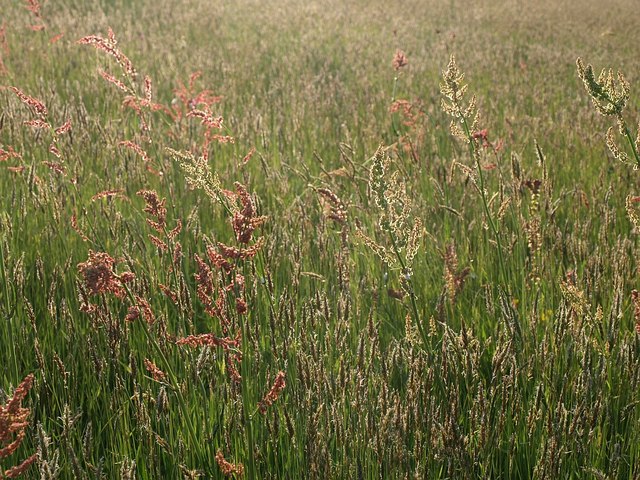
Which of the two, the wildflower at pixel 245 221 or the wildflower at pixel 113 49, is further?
the wildflower at pixel 113 49

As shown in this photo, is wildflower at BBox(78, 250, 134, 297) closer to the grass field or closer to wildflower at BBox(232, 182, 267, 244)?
the grass field

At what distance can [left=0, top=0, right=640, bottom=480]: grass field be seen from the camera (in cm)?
140

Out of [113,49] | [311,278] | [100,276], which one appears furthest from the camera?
[311,278]

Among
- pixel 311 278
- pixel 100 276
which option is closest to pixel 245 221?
pixel 100 276

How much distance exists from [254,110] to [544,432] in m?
3.61

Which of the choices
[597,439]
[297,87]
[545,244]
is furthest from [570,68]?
[597,439]

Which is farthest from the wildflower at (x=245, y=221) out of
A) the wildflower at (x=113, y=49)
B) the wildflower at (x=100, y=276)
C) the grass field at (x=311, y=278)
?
the wildflower at (x=113, y=49)

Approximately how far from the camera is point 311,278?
2359mm

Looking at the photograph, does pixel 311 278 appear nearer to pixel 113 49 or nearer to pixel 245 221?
pixel 245 221

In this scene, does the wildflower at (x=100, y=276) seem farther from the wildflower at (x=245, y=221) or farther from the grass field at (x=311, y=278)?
the wildflower at (x=245, y=221)

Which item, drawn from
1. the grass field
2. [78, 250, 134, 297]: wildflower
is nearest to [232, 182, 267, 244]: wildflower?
the grass field

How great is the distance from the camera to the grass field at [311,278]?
4.58ft

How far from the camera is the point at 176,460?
4.75 ft

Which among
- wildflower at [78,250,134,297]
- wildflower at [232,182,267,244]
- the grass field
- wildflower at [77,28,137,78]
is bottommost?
the grass field
